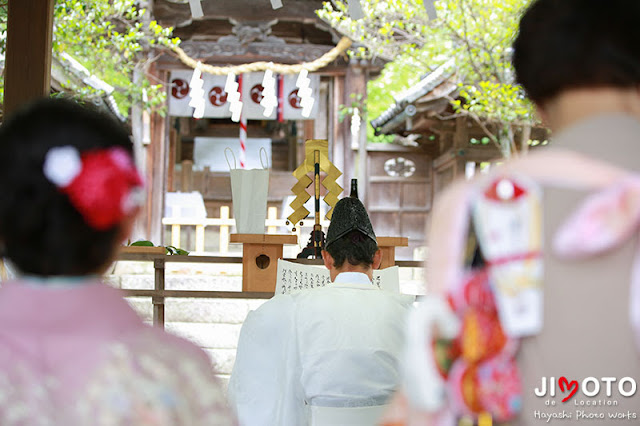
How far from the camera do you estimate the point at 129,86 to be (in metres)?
11.1

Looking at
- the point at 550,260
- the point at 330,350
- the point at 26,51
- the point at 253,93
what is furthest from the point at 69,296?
the point at 253,93

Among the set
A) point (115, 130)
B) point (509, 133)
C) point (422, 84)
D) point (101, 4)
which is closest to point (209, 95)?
point (101, 4)

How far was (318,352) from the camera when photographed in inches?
111

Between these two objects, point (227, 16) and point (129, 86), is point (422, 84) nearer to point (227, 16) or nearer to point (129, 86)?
point (227, 16)

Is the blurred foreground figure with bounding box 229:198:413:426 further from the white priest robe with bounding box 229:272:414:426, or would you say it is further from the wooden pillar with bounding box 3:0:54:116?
the wooden pillar with bounding box 3:0:54:116

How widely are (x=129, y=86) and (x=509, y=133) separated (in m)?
5.74

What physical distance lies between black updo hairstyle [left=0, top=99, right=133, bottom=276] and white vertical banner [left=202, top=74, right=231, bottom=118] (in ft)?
36.4

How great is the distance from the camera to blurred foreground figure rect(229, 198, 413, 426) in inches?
109

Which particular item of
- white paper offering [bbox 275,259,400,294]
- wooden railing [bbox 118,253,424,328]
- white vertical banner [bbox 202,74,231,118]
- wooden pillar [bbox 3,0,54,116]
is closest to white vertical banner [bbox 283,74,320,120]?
white vertical banner [bbox 202,74,231,118]

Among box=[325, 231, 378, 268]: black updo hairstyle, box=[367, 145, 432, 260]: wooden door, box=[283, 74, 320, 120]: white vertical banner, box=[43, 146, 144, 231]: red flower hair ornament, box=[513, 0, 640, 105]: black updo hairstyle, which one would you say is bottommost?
box=[325, 231, 378, 268]: black updo hairstyle

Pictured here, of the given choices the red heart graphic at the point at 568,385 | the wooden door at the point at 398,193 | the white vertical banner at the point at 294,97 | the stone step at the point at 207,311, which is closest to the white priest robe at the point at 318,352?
the red heart graphic at the point at 568,385

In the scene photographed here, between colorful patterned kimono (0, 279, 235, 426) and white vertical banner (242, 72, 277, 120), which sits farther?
white vertical banner (242, 72, 277, 120)

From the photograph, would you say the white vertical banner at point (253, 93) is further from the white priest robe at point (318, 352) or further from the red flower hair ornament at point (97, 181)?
the red flower hair ornament at point (97, 181)

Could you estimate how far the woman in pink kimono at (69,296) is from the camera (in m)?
1.13
